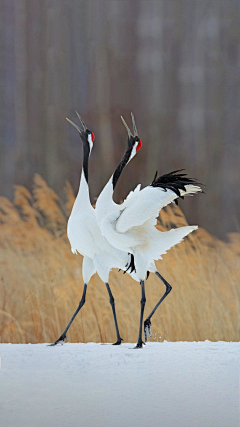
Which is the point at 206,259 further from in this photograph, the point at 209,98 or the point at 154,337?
the point at 209,98

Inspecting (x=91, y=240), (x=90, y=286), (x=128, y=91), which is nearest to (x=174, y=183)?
(x=91, y=240)

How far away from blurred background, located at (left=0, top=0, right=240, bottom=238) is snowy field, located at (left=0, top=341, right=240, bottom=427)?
131 centimetres

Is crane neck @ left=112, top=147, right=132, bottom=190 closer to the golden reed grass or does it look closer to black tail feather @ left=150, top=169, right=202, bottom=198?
black tail feather @ left=150, top=169, right=202, bottom=198

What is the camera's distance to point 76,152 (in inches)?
114

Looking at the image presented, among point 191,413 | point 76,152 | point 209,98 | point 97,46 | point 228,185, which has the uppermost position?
point 97,46

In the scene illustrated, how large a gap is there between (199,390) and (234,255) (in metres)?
1.27

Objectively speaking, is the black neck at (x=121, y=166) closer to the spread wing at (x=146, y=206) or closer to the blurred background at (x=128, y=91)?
the spread wing at (x=146, y=206)

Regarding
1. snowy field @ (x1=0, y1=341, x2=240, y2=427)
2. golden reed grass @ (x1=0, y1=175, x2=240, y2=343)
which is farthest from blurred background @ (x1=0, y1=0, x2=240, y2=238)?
snowy field @ (x1=0, y1=341, x2=240, y2=427)

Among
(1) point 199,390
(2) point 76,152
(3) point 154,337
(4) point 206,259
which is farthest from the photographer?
(2) point 76,152

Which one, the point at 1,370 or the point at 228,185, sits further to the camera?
the point at 228,185

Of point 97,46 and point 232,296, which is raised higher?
point 97,46

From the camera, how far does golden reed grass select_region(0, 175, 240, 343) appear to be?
2275 mm

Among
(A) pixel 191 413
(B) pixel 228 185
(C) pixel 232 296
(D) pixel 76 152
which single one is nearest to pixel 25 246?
(D) pixel 76 152

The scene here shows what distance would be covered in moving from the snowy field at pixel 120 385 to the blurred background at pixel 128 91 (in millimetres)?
1313
